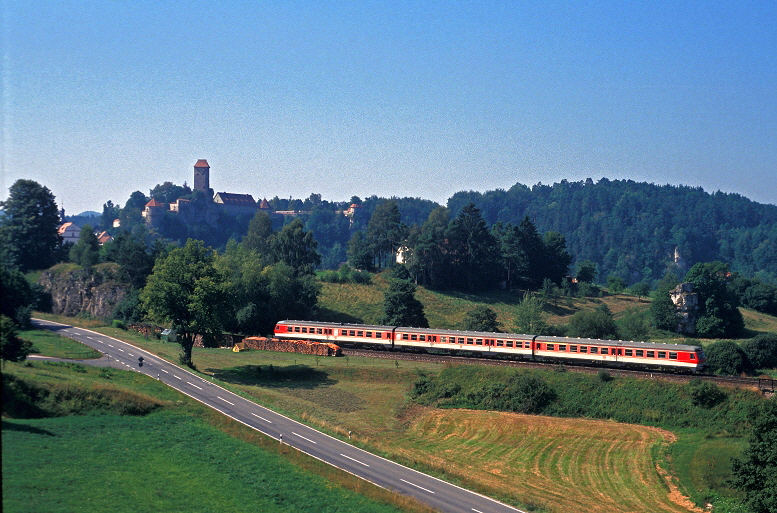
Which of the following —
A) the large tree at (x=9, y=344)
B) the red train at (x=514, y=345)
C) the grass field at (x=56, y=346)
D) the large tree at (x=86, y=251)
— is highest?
the large tree at (x=86, y=251)

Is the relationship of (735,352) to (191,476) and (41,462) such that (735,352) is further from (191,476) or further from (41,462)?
(41,462)

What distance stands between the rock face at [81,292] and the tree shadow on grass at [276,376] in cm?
2966

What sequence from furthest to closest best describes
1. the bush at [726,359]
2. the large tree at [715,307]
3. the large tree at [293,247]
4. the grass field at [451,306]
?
the large tree at [293,247] → the grass field at [451,306] → the large tree at [715,307] → the bush at [726,359]

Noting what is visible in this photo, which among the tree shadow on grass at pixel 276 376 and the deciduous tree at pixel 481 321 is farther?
the deciduous tree at pixel 481 321

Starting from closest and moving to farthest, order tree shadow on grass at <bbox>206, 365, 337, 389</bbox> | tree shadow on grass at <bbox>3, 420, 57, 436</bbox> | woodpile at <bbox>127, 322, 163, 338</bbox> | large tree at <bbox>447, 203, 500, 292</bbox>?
tree shadow on grass at <bbox>3, 420, 57, 436</bbox> < tree shadow on grass at <bbox>206, 365, 337, 389</bbox> < woodpile at <bbox>127, 322, 163, 338</bbox> < large tree at <bbox>447, 203, 500, 292</bbox>

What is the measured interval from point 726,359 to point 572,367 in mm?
13216

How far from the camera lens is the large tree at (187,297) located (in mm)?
55562

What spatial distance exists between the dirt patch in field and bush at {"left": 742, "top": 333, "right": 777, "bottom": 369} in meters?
20.8

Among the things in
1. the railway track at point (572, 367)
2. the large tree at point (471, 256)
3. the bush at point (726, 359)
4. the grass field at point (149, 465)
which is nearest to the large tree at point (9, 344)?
the grass field at point (149, 465)

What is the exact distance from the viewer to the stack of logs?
6511cm

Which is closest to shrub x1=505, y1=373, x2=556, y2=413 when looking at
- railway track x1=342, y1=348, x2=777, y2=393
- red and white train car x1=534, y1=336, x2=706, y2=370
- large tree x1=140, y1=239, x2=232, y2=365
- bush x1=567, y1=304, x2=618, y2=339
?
railway track x1=342, y1=348, x2=777, y2=393

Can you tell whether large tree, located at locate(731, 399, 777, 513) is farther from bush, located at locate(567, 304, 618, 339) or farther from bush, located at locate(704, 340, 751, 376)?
bush, located at locate(567, 304, 618, 339)

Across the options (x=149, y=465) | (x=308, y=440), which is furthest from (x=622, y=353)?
(x=149, y=465)

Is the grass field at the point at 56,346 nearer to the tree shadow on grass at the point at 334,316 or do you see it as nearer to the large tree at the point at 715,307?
the tree shadow on grass at the point at 334,316
